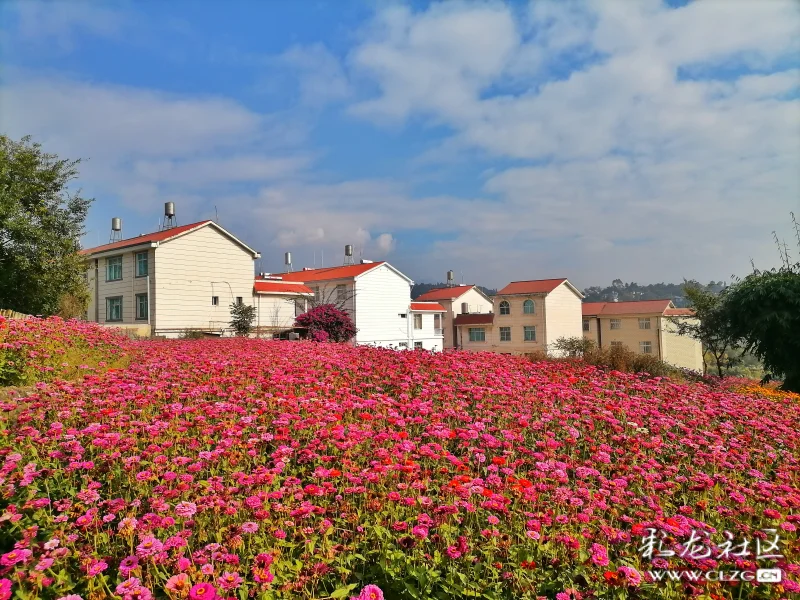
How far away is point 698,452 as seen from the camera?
430cm

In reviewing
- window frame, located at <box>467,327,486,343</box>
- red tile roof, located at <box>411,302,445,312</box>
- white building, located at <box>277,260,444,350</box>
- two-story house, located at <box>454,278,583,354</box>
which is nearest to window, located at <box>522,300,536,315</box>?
two-story house, located at <box>454,278,583,354</box>

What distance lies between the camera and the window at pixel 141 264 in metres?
23.8

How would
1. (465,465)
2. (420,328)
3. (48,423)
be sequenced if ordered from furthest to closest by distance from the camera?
(420,328), (48,423), (465,465)

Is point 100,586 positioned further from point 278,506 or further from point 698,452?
point 698,452

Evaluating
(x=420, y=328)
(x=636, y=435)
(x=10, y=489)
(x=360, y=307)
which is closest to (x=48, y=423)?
(x=10, y=489)

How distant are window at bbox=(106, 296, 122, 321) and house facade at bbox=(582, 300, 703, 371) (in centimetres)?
3351

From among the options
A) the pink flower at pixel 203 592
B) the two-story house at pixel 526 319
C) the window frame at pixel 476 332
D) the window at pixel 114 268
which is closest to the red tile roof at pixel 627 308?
the two-story house at pixel 526 319

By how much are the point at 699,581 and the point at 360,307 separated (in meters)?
29.9

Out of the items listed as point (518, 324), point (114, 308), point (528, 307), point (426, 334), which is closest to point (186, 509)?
point (114, 308)

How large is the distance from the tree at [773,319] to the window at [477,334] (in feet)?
98.7

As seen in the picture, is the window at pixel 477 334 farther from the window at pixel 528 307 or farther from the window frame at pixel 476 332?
the window at pixel 528 307

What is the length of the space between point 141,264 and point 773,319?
24279 mm

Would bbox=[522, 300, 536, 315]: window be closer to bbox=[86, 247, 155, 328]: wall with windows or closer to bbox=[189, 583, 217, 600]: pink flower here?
bbox=[86, 247, 155, 328]: wall with windows

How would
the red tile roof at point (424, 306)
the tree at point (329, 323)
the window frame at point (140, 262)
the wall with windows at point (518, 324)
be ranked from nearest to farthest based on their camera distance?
the tree at point (329, 323), the window frame at point (140, 262), the red tile roof at point (424, 306), the wall with windows at point (518, 324)
